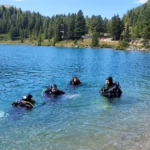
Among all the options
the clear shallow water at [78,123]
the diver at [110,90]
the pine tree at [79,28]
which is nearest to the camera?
the clear shallow water at [78,123]

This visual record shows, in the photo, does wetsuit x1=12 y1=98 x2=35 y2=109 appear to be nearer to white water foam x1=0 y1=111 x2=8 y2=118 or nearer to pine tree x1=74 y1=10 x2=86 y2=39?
white water foam x1=0 y1=111 x2=8 y2=118

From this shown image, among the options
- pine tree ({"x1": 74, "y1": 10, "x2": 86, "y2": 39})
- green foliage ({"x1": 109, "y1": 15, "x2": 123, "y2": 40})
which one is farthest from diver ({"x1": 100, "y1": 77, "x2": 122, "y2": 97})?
pine tree ({"x1": 74, "y1": 10, "x2": 86, "y2": 39})

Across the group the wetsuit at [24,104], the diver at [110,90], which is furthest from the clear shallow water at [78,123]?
the diver at [110,90]

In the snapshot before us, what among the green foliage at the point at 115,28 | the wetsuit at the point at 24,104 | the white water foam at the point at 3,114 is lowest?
the white water foam at the point at 3,114

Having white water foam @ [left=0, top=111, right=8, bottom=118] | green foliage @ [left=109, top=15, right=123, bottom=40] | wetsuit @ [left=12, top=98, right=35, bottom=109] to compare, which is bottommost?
white water foam @ [left=0, top=111, right=8, bottom=118]

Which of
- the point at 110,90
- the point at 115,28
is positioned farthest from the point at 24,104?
the point at 115,28

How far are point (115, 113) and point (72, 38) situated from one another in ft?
580

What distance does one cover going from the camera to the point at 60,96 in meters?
29.0

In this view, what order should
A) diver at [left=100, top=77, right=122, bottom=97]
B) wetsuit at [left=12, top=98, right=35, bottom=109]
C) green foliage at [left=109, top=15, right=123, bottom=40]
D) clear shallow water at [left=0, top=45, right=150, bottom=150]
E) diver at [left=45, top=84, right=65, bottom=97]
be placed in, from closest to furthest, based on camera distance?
clear shallow water at [left=0, top=45, right=150, bottom=150], wetsuit at [left=12, top=98, right=35, bottom=109], diver at [left=100, top=77, right=122, bottom=97], diver at [left=45, top=84, right=65, bottom=97], green foliage at [left=109, top=15, right=123, bottom=40]

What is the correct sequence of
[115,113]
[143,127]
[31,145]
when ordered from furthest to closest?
1. [115,113]
2. [143,127]
3. [31,145]

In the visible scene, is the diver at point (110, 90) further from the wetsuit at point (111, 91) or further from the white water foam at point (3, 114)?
the white water foam at point (3, 114)

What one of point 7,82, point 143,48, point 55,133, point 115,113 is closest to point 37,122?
point 55,133

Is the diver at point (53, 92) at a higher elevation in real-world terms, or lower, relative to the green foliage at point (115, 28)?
lower

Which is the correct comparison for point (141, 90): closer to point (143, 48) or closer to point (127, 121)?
point (127, 121)
